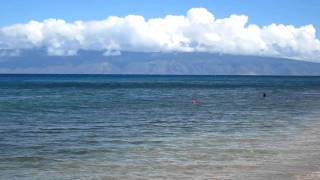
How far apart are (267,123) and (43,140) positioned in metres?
17.2

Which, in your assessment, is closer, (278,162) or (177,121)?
(278,162)

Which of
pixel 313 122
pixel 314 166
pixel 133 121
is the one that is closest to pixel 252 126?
pixel 313 122

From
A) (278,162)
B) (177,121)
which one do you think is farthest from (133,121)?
(278,162)

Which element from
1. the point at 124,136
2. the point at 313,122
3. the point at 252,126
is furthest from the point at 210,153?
the point at 313,122

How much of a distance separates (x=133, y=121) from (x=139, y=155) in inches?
689

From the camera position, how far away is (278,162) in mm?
22297

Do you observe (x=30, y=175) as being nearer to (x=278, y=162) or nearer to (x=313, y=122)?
(x=278, y=162)

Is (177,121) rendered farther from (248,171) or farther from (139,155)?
(248,171)

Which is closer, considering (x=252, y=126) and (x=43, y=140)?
(x=43, y=140)

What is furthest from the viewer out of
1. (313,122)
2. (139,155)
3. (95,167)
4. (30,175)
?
(313,122)

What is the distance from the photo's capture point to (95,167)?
69.5 feet

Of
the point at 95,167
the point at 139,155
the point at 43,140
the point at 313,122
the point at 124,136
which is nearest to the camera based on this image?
the point at 95,167

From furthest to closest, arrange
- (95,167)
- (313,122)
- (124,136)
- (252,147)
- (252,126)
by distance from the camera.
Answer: (313,122) → (252,126) → (124,136) → (252,147) → (95,167)

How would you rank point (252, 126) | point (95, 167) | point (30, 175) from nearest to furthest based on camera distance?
1. point (30, 175)
2. point (95, 167)
3. point (252, 126)
